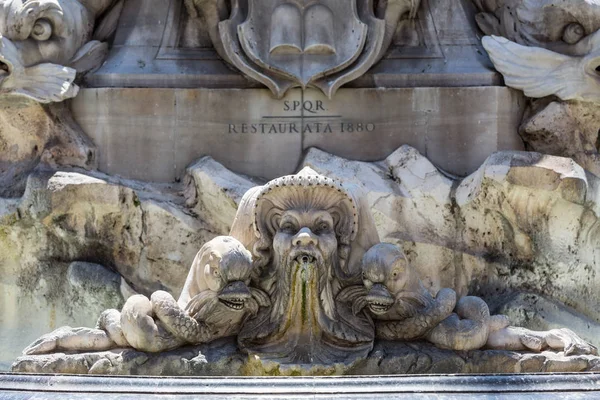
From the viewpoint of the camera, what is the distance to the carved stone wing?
12.6 m

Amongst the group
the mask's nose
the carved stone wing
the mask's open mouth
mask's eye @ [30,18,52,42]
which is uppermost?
mask's eye @ [30,18,52,42]

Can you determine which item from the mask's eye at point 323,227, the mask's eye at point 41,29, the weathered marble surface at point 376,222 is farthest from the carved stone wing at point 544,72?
the mask's eye at point 41,29

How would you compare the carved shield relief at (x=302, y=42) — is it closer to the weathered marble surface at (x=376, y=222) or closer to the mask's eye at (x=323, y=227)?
the weathered marble surface at (x=376, y=222)

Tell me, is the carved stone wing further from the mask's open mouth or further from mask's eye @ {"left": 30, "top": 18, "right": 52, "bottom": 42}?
mask's eye @ {"left": 30, "top": 18, "right": 52, "bottom": 42}

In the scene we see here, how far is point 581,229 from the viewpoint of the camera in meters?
12.3

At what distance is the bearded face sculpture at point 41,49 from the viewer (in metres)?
12.6

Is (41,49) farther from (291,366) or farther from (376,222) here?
(291,366)

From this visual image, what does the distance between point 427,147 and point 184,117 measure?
1.86m

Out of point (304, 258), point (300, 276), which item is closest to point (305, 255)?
point (304, 258)

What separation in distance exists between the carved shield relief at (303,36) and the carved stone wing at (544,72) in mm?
1102

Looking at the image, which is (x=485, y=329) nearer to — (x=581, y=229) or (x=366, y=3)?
(x=581, y=229)

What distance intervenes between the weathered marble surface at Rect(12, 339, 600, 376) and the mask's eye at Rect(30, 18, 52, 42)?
336 cm

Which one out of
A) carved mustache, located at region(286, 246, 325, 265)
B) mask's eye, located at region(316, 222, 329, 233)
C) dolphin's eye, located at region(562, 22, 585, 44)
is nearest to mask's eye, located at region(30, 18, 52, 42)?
mask's eye, located at region(316, 222, 329, 233)

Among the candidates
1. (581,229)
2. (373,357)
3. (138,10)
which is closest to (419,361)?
(373,357)
